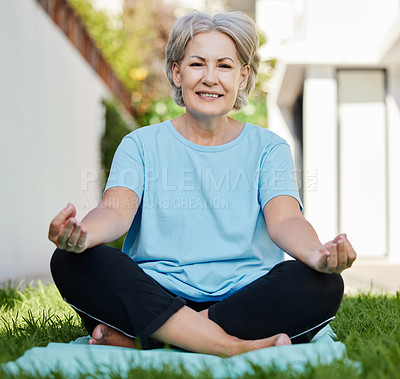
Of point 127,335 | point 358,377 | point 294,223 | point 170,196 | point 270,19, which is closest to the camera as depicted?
point 358,377

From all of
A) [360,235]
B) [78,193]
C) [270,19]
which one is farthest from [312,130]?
[270,19]

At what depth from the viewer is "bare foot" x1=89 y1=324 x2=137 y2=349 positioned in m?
2.21

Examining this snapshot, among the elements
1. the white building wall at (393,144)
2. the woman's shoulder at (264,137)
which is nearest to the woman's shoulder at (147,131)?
the woman's shoulder at (264,137)

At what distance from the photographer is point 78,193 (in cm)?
831

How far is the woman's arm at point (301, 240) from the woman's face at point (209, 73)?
50 cm

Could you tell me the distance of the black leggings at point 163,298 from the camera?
83.0 inches

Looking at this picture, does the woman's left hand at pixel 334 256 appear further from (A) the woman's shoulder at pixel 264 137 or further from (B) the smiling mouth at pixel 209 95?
(B) the smiling mouth at pixel 209 95

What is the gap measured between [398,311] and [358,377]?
1344mm

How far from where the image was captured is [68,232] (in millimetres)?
1938

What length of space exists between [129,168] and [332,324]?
114 cm

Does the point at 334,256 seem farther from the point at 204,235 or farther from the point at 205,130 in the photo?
the point at 205,130

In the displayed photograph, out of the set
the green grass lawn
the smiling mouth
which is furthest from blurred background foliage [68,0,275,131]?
the smiling mouth

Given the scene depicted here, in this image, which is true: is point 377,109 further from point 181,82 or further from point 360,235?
point 181,82

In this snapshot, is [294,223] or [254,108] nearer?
[294,223]
